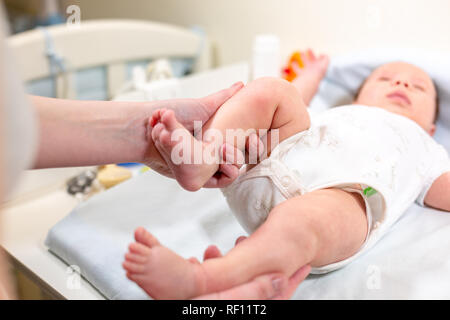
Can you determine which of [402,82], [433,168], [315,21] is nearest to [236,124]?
[433,168]

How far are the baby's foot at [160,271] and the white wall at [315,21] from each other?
117 centimetres

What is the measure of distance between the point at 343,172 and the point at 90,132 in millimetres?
497

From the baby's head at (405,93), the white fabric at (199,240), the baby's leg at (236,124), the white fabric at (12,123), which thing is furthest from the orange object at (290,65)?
the white fabric at (12,123)

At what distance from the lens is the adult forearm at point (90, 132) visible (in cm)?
71

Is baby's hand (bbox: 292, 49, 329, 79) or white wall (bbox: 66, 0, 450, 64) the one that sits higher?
white wall (bbox: 66, 0, 450, 64)

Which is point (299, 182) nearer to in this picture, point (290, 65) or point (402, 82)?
point (402, 82)

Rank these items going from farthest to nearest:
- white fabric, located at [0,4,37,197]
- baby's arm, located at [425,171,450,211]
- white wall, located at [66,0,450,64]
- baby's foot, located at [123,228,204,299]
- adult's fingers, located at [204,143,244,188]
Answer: white wall, located at [66,0,450,64], baby's arm, located at [425,171,450,211], adult's fingers, located at [204,143,244,188], baby's foot, located at [123,228,204,299], white fabric, located at [0,4,37,197]

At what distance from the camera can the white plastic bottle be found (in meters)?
1.46

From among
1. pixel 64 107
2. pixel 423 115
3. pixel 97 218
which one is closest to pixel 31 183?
pixel 97 218

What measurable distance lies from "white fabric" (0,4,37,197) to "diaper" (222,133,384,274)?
0.48 meters

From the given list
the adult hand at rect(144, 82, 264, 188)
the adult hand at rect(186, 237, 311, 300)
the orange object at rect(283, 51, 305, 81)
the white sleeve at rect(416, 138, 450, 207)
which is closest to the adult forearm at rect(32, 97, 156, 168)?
the adult hand at rect(144, 82, 264, 188)

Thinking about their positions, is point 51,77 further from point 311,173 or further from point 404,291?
point 404,291

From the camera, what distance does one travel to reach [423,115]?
116 centimetres

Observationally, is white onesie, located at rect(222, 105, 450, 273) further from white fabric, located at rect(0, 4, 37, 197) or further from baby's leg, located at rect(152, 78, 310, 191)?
white fabric, located at rect(0, 4, 37, 197)
